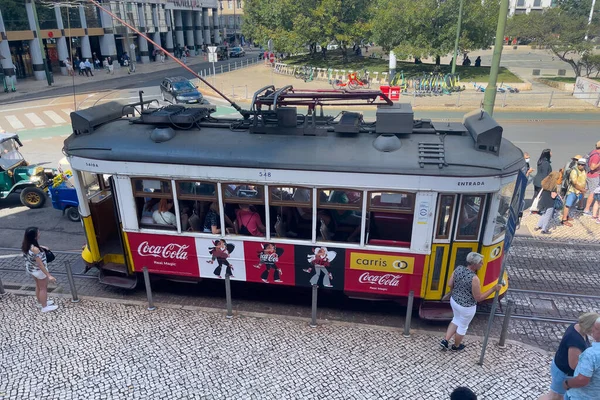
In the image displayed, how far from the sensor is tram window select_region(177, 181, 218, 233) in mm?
7520

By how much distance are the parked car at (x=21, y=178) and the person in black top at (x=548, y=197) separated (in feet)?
43.2

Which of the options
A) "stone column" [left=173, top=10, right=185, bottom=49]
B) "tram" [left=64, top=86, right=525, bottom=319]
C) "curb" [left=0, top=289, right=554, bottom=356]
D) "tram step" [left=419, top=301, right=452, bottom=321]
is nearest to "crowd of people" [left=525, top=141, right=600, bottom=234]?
"tram" [left=64, top=86, right=525, bottom=319]

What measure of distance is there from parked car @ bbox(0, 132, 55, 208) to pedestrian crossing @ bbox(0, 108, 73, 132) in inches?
356

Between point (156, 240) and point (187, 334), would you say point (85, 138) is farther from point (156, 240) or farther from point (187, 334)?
point (187, 334)

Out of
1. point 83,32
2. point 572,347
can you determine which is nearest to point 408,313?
point 572,347

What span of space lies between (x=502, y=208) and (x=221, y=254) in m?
4.52

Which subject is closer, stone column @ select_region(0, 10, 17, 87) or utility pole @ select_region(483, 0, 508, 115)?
utility pole @ select_region(483, 0, 508, 115)

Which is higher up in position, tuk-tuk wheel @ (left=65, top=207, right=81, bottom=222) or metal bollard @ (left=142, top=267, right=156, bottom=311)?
metal bollard @ (left=142, top=267, right=156, bottom=311)

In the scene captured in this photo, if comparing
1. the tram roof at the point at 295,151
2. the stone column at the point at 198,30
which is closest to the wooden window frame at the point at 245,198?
the tram roof at the point at 295,151

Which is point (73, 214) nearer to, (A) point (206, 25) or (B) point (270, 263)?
(B) point (270, 263)

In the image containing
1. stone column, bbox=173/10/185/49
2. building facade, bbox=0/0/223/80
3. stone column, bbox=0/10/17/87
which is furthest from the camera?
stone column, bbox=173/10/185/49

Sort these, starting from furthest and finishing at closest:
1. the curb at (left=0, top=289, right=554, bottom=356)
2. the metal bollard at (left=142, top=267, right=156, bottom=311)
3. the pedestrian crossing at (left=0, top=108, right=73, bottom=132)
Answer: the pedestrian crossing at (left=0, top=108, right=73, bottom=132) < the metal bollard at (left=142, top=267, right=156, bottom=311) < the curb at (left=0, top=289, right=554, bottom=356)

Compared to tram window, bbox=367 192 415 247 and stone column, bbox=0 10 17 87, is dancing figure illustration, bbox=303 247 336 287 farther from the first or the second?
stone column, bbox=0 10 17 87

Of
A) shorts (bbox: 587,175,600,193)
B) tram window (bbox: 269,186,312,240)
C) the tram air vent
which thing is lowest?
shorts (bbox: 587,175,600,193)
